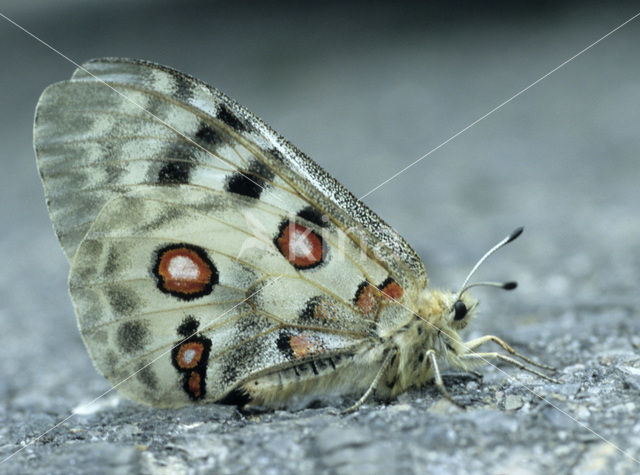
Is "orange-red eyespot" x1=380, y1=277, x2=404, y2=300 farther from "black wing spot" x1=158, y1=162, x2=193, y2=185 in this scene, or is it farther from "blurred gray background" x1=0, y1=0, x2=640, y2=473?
"black wing spot" x1=158, y1=162, x2=193, y2=185

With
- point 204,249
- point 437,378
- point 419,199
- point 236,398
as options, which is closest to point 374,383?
point 437,378

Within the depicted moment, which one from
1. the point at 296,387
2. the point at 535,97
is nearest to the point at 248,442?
the point at 296,387

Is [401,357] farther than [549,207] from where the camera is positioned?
No

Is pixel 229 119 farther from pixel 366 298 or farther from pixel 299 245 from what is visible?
pixel 366 298

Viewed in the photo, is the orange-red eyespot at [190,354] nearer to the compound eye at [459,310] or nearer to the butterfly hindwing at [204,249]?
the butterfly hindwing at [204,249]

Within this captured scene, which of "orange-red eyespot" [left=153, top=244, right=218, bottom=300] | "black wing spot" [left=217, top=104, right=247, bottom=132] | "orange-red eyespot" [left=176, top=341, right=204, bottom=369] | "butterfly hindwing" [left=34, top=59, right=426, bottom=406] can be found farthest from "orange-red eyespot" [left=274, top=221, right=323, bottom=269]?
"orange-red eyespot" [left=176, top=341, right=204, bottom=369]

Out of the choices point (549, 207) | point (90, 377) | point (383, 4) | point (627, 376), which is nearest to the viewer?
→ point (627, 376)

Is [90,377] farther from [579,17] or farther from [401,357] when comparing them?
[579,17]
